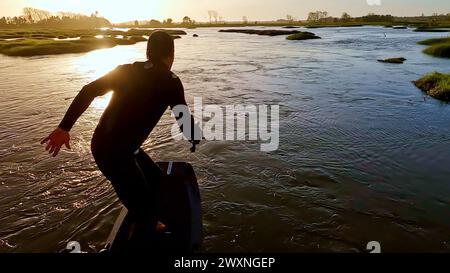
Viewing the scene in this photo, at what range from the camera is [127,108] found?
162 inches

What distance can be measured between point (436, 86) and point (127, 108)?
2092 cm

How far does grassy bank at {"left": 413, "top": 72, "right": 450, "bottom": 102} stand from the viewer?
18.6 m

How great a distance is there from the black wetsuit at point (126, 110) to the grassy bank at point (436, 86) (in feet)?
60.4

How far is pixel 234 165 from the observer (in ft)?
32.2

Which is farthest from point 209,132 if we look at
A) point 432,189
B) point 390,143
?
point 432,189

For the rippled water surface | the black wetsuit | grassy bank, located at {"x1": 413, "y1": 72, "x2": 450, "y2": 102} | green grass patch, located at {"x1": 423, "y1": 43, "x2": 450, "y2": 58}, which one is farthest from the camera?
green grass patch, located at {"x1": 423, "y1": 43, "x2": 450, "y2": 58}

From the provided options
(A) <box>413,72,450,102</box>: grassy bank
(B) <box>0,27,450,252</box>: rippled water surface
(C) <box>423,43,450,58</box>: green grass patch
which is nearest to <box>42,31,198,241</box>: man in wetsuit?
(B) <box>0,27,450,252</box>: rippled water surface

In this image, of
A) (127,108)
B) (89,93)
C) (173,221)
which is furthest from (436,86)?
(89,93)

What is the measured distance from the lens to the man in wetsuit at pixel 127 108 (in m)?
4.11

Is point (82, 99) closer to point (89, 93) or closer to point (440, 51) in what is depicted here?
point (89, 93)

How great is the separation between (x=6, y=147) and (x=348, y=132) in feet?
37.3

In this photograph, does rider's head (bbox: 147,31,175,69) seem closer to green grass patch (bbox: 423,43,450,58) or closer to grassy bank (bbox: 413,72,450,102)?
grassy bank (bbox: 413,72,450,102)

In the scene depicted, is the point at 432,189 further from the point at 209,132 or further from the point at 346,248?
the point at 209,132

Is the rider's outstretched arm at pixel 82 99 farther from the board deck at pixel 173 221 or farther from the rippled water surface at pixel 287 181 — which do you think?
the rippled water surface at pixel 287 181
